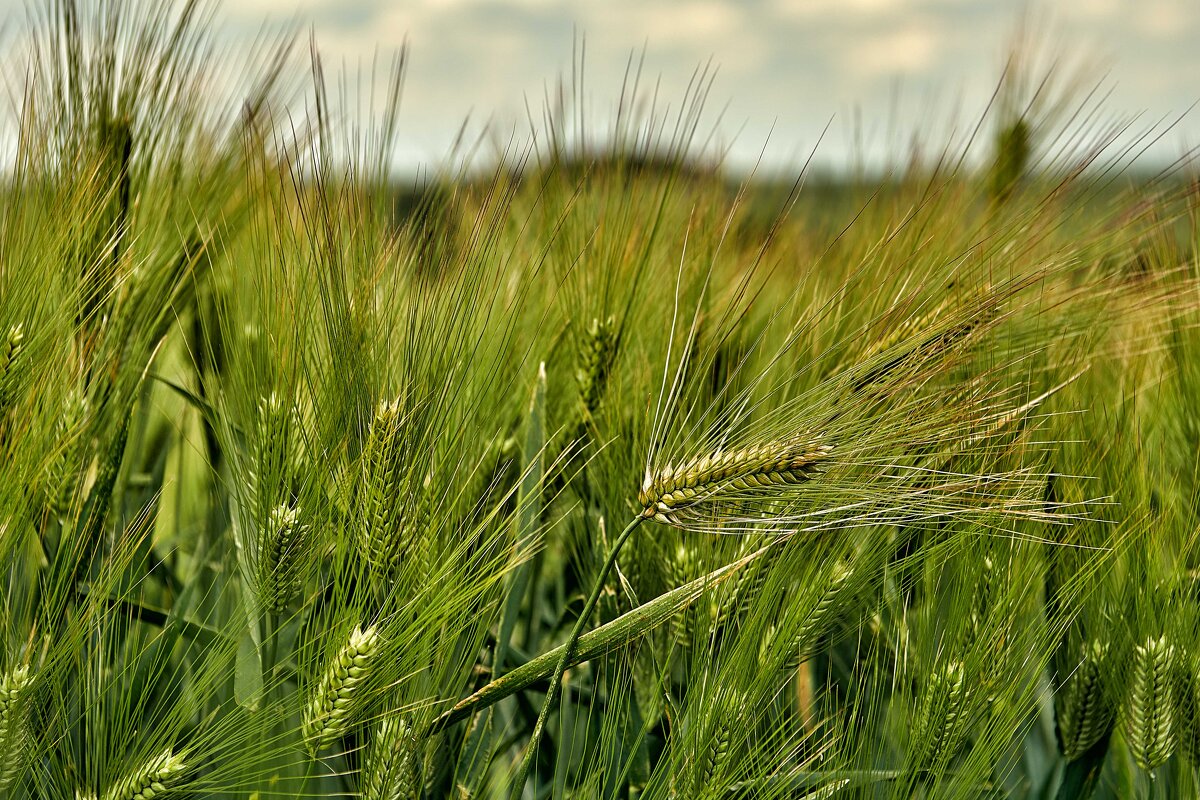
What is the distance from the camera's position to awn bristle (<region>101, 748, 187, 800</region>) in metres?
0.62

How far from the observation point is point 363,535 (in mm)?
608

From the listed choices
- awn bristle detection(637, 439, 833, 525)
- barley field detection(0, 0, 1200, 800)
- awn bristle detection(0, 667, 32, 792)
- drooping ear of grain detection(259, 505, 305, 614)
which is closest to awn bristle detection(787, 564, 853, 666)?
barley field detection(0, 0, 1200, 800)

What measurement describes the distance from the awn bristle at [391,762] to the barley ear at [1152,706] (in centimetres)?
53

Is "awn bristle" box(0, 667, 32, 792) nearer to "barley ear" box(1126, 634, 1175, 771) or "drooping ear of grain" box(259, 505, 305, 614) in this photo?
"drooping ear of grain" box(259, 505, 305, 614)

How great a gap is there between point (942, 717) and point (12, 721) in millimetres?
597

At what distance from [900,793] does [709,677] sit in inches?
5.9

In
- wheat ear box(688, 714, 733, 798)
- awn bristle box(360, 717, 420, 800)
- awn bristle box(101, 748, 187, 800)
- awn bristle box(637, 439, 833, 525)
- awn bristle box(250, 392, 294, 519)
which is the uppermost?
awn bristle box(637, 439, 833, 525)

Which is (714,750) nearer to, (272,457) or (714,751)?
(714,751)

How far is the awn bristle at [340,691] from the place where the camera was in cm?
60

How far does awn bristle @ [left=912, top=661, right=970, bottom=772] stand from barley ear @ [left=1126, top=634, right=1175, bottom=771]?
17cm

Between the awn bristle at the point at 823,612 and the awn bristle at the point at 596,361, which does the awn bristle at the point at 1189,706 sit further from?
the awn bristle at the point at 596,361

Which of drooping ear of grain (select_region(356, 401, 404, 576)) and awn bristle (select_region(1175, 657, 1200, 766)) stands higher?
drooping ear of grain (select_region(356, 401, 404, 576))

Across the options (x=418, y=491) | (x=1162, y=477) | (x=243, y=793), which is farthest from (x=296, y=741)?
(x=1162, y=477)

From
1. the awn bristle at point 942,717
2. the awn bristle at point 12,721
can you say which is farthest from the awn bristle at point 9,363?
the awn bristle at point 942,717
